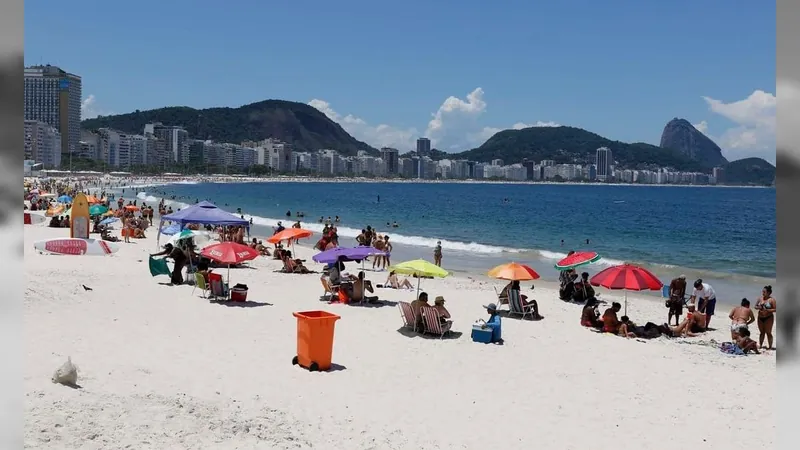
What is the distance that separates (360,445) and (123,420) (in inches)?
79.2

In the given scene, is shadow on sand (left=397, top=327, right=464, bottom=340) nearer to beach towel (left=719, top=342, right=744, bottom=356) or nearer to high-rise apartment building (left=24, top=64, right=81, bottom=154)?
beach towel (left=719, top=342, right=744, bottom=356)

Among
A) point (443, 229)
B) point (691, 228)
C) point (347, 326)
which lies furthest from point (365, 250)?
point (691, 228)

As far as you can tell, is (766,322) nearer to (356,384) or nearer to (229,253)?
(356,384)

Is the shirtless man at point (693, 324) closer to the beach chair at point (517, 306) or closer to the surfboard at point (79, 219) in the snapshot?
the beach chair at point (517, 306)

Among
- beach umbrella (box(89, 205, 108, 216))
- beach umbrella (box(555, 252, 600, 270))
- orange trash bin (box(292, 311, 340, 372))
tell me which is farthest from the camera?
beach umbrella (box(89, 205, 108, 216))

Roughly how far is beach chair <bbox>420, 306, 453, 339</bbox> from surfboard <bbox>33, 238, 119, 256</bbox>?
8.93m

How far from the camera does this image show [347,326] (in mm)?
10922

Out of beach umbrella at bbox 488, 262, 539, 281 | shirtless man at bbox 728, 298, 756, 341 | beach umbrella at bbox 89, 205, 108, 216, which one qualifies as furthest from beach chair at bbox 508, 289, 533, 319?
beach umbrella at bbox 89, 205, 108, 216

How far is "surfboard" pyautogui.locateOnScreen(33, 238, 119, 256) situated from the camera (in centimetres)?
1462

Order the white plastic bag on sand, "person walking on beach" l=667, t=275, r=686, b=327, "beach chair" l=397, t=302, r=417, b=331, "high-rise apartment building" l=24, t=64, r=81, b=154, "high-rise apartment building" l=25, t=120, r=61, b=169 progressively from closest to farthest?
the white plastic bag on sand
"beach chair" l=397, t=302, r=417, b=331
"person walking on beach" l=667, t=275, r=686, b=327
"high-rise apartment building" l=25, t=120, r=61, b=169
"high-rise apartment building" l=24, t=64, r=81, b=154

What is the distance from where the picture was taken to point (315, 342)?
26.4 ft

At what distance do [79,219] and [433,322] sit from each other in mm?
13671
